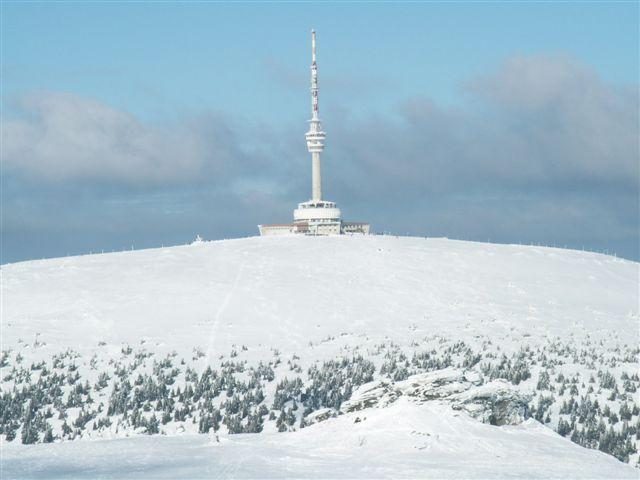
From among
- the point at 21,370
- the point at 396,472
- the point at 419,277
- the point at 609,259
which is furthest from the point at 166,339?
the point at 609,259

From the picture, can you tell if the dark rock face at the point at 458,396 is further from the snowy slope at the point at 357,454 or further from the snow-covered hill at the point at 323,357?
the snowy slope at the point at 357,454

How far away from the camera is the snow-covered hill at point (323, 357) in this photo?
70.5 feet

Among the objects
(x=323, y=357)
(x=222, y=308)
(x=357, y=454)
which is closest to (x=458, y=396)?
(x=357, y=454)

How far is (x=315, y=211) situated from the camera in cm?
11350

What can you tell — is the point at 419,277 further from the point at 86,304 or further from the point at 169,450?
the point at 169,450

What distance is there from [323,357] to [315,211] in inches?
2781

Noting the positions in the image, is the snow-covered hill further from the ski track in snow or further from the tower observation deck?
the tower observation deck

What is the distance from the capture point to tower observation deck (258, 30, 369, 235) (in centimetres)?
10625

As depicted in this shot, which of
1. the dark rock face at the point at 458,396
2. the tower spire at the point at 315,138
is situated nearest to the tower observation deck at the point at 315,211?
the tower spire at the point at 315,138

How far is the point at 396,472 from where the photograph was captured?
18.8 meters

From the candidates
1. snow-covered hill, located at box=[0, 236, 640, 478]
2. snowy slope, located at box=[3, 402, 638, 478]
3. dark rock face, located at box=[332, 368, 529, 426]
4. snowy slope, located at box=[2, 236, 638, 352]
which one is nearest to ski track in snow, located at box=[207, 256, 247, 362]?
snowy slope, located at box=[2, 236, 638, 352]

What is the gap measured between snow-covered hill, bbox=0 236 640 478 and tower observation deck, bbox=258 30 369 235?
21.3m

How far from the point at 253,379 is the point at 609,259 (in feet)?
197

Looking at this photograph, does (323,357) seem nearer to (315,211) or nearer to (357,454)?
(357,454)
